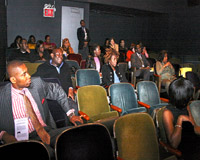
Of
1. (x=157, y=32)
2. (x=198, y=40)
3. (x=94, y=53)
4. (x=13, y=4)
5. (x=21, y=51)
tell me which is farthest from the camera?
(x=157, y=32)

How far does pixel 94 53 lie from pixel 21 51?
81.6 inches

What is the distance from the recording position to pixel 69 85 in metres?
3.92

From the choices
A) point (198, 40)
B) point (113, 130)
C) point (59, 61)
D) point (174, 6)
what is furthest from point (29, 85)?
point (174, 6)

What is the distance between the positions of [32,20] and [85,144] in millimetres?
7807

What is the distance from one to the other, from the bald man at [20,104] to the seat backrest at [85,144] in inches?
17.7

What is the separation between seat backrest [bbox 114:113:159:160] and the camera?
203 centimetres

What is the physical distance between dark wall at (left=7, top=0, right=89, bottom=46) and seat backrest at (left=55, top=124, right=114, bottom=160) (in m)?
7.51

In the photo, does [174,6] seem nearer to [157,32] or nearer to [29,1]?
[157,32]

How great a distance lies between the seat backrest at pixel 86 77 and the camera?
4270 mm

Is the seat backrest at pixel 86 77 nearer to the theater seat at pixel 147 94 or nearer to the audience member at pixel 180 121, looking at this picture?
the theater seat at pixel 147 94

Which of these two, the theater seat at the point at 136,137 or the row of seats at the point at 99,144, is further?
the theater seat at the point at 136,137

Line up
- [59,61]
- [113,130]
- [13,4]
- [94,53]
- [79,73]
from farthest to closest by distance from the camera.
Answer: [13,4] → [94,53] → [79,73] → [59,61] → [113,130]

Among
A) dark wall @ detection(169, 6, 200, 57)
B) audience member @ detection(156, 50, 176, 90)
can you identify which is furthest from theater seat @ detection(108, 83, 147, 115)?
dark wall @ detection(169, 6, 200, 57)

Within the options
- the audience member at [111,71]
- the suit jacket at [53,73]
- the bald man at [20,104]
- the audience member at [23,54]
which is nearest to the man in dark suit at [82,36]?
the audience member at [23,54]
